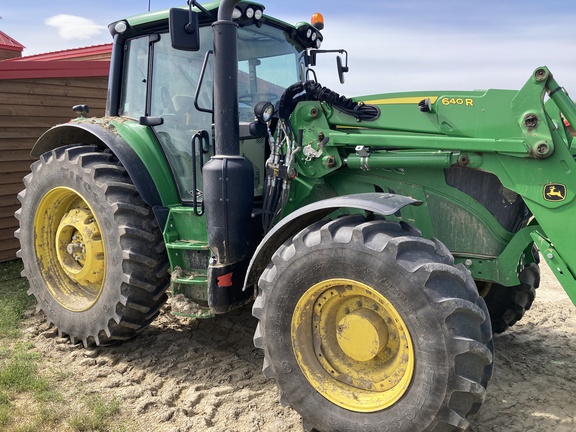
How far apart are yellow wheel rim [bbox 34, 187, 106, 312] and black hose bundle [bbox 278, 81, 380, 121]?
1.75 m

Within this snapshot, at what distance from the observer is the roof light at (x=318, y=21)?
452 cm

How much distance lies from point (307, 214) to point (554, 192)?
139cm

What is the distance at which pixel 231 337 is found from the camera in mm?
4410

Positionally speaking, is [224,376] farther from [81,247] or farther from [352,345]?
[81,247]

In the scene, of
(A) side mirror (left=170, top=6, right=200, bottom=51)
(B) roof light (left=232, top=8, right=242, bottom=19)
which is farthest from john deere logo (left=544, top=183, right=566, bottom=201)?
(B) roof light (left=232, top=8, right=242, bottom=19)

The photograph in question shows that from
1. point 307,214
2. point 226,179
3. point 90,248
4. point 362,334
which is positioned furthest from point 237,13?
point 362,334

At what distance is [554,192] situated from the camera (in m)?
2.99

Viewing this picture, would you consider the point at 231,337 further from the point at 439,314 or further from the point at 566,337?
the point at 566,337

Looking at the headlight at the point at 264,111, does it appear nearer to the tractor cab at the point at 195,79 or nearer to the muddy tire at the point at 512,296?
the tractor cab at the point at 195,79

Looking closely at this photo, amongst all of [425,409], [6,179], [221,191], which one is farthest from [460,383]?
[6,179]

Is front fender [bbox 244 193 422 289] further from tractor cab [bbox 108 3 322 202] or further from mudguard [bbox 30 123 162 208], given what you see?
mudguard [bbox 30 123 162 208]

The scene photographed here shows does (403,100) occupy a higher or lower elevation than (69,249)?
higher

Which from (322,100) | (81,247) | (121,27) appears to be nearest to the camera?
(322,100)

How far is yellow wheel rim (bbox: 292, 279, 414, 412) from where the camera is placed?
2824 millimetres
